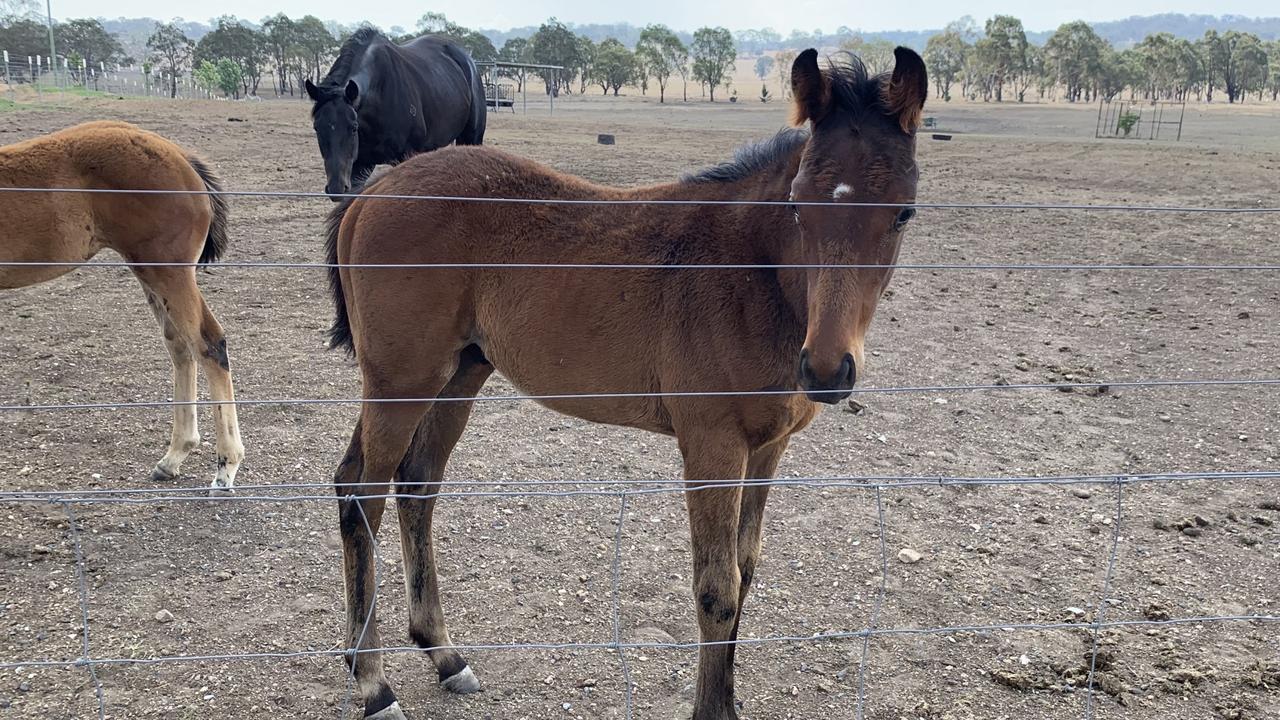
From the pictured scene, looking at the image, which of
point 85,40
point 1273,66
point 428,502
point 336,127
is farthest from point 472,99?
point 1273,66

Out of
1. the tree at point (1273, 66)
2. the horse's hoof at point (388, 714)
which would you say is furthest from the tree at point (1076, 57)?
the horse's hoof at point (388, 714)

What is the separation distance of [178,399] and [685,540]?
3.07 metres

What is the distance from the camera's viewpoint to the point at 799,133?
10.5ft

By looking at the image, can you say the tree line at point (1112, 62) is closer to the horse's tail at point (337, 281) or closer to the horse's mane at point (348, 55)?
the horse's mane at point (348, 55)

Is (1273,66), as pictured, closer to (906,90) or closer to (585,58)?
(585,58)

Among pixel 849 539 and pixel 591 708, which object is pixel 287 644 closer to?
pixel 591 708

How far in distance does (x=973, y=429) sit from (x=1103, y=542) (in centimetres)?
148

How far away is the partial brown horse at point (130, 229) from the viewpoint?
4895 millimetres

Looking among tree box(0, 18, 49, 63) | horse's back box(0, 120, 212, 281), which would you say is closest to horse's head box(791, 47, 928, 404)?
horse's back box(0, 120, 212, 281)

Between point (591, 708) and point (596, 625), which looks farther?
point (596, 625)

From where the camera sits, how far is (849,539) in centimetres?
459

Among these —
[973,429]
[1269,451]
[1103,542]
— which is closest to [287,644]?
[1103,542]

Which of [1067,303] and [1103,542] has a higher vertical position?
[1067,303]

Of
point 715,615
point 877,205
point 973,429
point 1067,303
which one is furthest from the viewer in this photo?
point 1067,303
